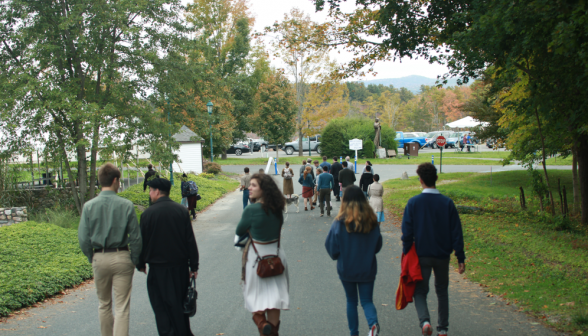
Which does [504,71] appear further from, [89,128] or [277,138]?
[277,138]

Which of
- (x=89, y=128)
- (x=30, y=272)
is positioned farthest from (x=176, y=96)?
(x=30, y=272)

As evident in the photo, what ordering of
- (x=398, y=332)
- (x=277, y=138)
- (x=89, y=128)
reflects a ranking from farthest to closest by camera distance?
(x=277, y=138)
(x=89, y=128)
(x=398, y=332)

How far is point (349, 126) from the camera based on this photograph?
3809cm

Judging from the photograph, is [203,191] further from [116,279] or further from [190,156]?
[116,279]

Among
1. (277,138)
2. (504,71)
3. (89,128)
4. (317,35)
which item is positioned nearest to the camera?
(504,71)

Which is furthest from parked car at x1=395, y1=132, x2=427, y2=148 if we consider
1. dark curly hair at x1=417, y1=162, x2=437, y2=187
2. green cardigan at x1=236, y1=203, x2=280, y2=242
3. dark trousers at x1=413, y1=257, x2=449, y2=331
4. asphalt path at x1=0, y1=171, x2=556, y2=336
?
green cardigan at x1=236, y1=203, x2=280, y2=242

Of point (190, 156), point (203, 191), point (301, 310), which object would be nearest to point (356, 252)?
point (301, 310)

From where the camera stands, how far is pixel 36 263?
302 inches

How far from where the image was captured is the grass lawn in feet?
17.7

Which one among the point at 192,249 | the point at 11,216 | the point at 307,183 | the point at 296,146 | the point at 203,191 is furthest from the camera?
the point at 296,146

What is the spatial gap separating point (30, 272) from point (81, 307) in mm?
1635

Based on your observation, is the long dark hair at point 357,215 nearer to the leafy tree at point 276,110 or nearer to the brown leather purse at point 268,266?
the brown leather purse at point 268,266

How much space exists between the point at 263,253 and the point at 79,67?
11.0m

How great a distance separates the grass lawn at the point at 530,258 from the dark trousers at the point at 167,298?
4.07 m
